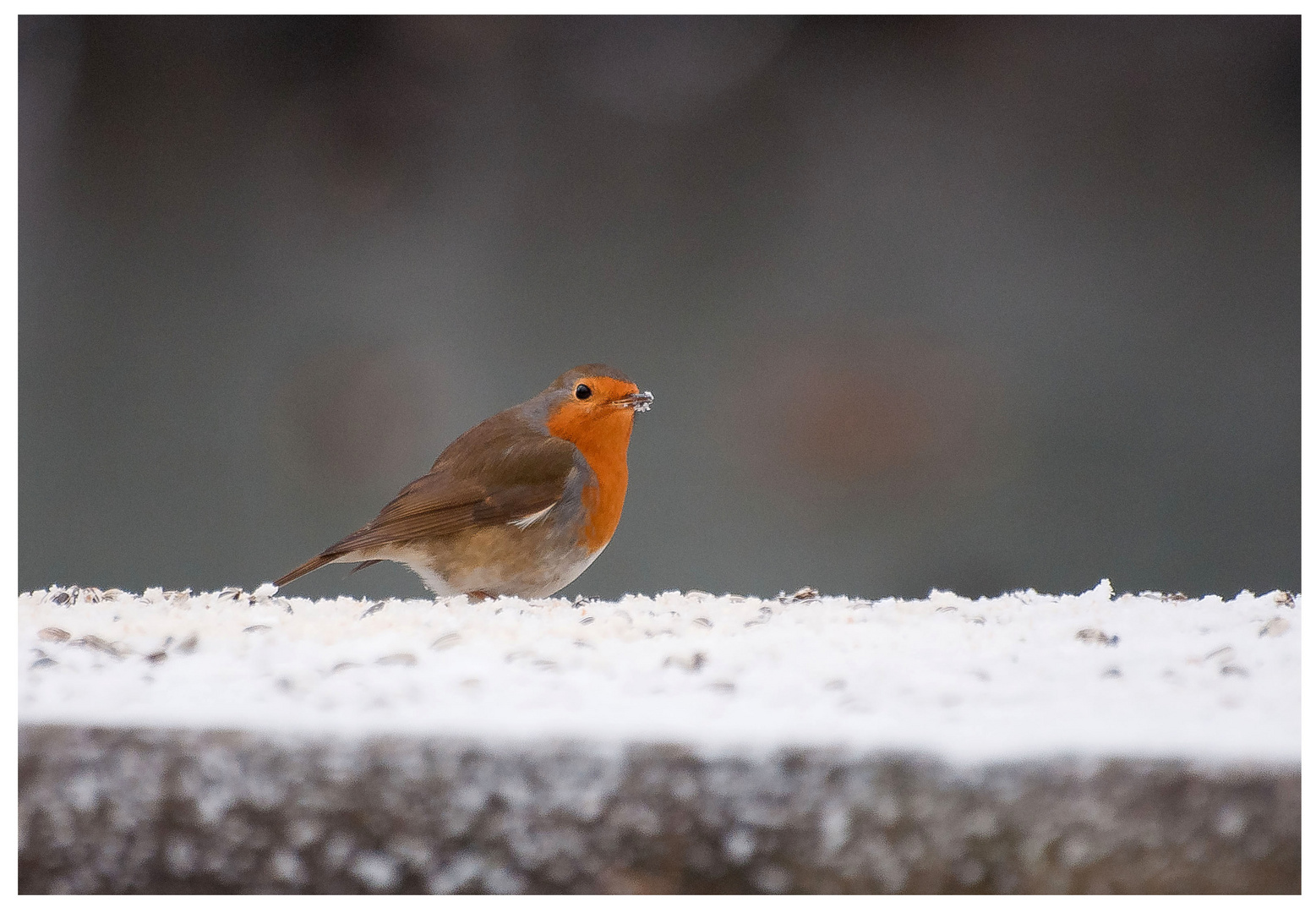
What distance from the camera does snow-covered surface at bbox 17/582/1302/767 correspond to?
1.62ft

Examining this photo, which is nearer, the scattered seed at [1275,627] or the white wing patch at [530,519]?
the scattered seed at [1275,627]

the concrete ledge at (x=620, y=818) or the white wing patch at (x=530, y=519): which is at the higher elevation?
the white wing patch at (x=530, y=519)

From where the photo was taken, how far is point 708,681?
1.83ft

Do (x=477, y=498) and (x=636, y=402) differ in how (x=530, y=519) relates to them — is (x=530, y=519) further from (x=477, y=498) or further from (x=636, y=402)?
(x=636, y=402)

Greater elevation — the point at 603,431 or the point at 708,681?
the point at 603,431

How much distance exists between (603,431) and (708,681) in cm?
69

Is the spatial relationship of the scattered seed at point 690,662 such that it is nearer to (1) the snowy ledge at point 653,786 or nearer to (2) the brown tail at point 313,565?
(1) the snowy ledge at point 653,786

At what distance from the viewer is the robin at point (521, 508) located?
1134 mm

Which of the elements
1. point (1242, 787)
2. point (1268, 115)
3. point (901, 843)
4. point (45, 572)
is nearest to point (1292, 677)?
point (1242, 787)

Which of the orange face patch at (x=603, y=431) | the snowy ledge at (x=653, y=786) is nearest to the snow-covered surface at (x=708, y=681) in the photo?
the snowy ledge at (x=653, y=786)

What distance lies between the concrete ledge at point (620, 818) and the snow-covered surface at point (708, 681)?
11 millimetres

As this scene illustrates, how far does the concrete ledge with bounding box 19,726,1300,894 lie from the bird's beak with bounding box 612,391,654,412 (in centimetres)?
70

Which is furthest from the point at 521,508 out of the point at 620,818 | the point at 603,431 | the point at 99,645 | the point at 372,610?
the point at 620,818

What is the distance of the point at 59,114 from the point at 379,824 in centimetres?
133
